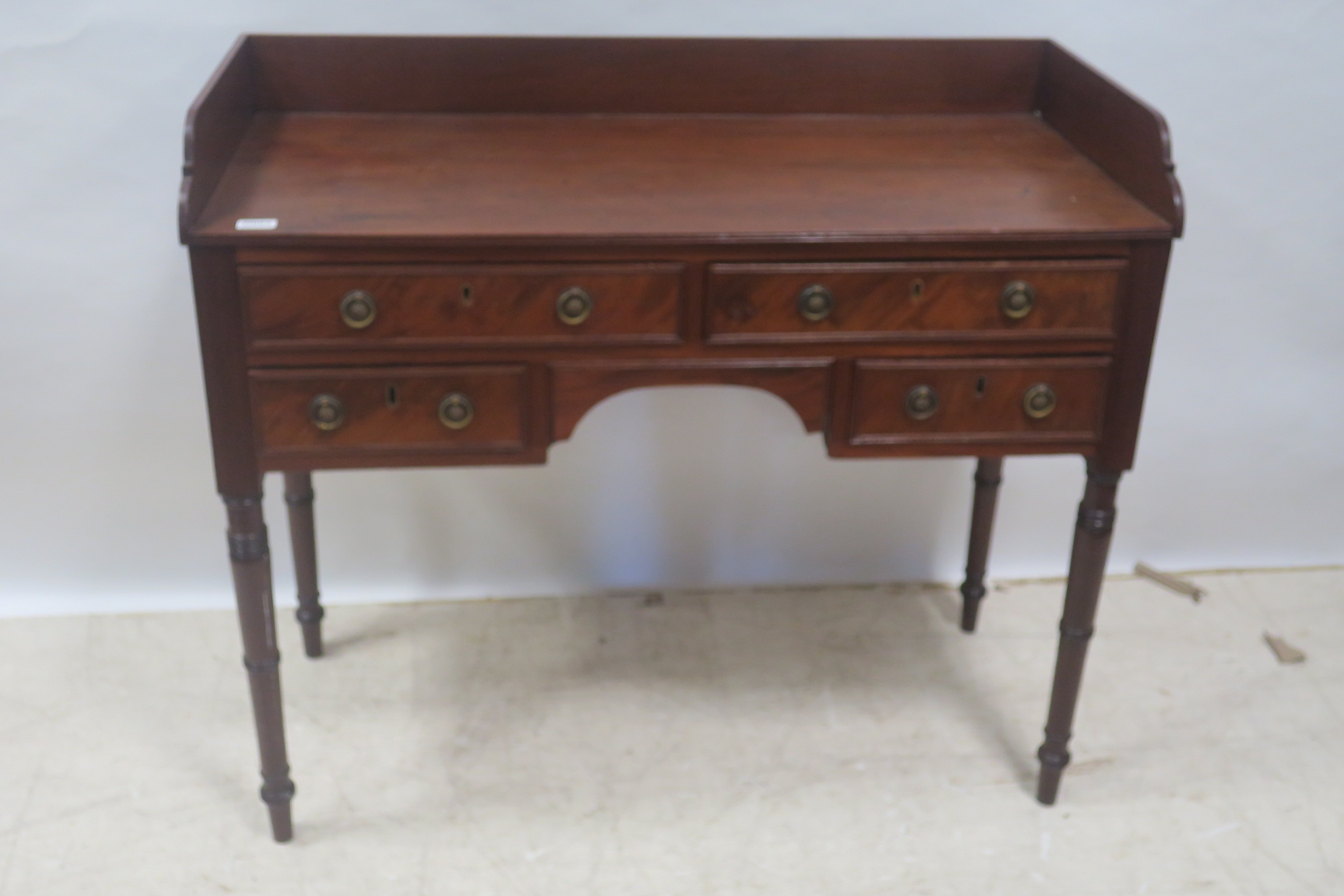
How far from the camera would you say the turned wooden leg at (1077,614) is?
7.02 feet

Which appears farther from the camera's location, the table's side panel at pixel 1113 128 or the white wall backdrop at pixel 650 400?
the white wall backdrop at pixel 650 400

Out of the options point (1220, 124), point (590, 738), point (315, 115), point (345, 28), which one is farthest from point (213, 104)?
point (1220, 124)

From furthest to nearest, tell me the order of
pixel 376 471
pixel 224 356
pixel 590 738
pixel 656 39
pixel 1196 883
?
pixel 376 471, pixel 590 738, pixel 656 39, pixel 1196 883, pixel 224 356

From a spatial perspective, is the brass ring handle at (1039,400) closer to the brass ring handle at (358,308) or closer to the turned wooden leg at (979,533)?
the turned wooden leg at (979,533)

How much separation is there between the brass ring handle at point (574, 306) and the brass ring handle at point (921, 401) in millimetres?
471

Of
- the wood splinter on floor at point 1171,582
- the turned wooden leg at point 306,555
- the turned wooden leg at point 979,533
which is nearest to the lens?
the turned wooden leg at point 306,555

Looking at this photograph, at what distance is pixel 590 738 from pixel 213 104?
1229 millimetres

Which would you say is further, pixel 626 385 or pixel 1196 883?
pixel 1196 883

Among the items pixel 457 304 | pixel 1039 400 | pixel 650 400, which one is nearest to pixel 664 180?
pixel 457 304

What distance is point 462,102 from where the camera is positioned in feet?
7.67

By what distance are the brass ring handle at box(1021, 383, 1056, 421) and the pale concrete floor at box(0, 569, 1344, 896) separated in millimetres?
730

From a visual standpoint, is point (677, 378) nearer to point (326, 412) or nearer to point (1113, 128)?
point (326, 412)

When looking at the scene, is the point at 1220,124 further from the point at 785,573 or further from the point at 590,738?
the point at 590,738

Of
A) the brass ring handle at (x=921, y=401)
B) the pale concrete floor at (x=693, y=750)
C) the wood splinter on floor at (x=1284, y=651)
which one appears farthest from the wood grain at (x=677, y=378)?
the wood splinter on floor at (x=1284, y=651)
